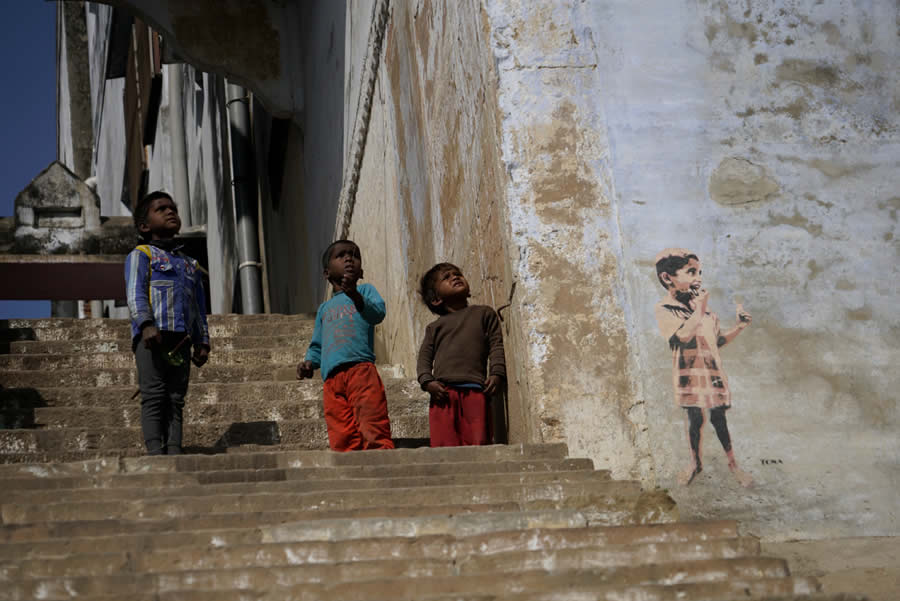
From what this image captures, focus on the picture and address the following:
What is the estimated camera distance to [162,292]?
6051 millimetres

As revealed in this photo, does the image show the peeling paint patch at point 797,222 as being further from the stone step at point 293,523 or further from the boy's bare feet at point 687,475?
the stone step at point 293,523

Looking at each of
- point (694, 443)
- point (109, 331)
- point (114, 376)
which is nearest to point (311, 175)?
point (109, 331)

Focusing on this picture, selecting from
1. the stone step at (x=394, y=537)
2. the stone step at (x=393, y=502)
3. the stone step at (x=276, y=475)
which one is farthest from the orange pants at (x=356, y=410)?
the stone step at (x=394, y=537)

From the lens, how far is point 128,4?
15312mm

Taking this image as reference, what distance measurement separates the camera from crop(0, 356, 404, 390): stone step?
7.73 m

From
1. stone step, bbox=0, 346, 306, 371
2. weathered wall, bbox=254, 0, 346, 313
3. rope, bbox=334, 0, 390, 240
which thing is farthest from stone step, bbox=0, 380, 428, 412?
weathered wall, bbox=254, 0, 346, 313

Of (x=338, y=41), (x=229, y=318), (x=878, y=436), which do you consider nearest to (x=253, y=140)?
(x=338, y=41)

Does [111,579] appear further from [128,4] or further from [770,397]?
[128,4]

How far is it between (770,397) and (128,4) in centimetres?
1171

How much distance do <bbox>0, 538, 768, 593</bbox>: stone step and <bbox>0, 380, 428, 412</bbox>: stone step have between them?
3.41 m

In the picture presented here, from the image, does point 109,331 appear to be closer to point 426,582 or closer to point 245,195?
point 426,582

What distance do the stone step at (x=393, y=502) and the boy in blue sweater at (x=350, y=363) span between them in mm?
1641

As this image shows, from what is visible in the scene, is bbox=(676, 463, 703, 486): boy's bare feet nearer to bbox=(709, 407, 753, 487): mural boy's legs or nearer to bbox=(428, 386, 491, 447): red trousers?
bbox=(709, 407, 753, 487): mural boy's legs

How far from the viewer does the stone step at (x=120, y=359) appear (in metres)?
8.24
